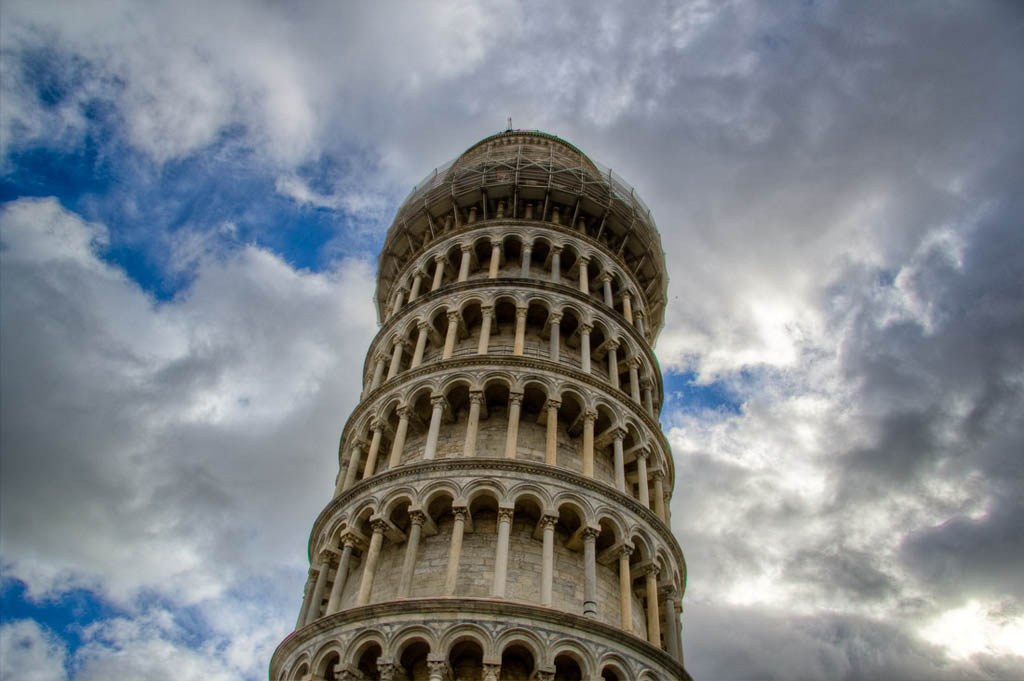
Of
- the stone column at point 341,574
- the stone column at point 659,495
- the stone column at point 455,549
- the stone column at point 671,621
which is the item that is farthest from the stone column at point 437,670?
the stone column at point 659,495

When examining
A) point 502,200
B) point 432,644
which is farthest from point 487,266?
point 432,644

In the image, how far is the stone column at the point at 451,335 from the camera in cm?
2442

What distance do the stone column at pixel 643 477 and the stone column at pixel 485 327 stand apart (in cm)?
579

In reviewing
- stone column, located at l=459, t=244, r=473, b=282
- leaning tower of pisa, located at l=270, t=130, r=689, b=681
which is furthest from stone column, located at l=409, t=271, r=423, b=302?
stone column, located at l=459, t=244, r=473, b=282

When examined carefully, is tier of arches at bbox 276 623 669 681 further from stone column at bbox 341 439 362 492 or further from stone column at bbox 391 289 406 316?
stone column at bbox 391 289 406 316

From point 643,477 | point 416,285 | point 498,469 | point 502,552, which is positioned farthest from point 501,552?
point 416,285

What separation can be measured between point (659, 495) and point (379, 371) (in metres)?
10.2

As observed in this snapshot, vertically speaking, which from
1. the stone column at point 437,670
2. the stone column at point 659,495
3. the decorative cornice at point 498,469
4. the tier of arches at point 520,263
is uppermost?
the tier of arches at point 520,263

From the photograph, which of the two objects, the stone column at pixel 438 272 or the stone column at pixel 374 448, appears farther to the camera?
the stone column at pixel 438 272

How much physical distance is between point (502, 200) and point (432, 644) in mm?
18444

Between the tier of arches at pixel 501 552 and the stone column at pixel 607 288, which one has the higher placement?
the stone column at pixel 607 288

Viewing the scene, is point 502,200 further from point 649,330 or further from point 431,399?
point 431,399

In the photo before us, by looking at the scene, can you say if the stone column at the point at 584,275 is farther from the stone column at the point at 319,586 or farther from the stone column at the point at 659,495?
the stone column at the point at 319,586

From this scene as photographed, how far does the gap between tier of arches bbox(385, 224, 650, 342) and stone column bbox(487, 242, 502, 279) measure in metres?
0.04
